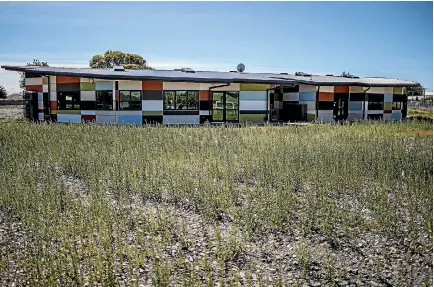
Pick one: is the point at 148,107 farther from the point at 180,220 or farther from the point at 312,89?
the point at 180,220

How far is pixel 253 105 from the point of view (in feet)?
80.3

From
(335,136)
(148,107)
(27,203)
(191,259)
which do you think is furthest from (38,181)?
(148,107)

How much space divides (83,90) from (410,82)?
74.2 ft

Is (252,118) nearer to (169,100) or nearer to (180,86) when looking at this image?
(180,86)

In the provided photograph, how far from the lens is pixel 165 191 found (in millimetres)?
8109

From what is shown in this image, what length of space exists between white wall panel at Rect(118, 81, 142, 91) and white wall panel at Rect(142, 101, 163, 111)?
0.94 meters

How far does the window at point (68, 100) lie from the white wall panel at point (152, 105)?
151 inches

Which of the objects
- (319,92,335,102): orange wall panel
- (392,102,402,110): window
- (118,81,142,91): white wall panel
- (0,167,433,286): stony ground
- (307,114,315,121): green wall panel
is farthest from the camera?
(392,102,402,110): window

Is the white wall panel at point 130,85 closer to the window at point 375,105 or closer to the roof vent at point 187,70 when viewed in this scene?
the roof vent at point 187,70

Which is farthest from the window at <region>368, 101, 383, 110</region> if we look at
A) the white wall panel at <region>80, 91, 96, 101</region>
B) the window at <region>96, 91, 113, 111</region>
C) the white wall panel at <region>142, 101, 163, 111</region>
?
the white wall panel at <region>80, 91, 96, 101</region>

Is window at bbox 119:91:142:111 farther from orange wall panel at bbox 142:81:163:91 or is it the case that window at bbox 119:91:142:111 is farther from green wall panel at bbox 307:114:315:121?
green wall panel at bbox 307:114:315:121

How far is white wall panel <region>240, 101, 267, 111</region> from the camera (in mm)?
24375

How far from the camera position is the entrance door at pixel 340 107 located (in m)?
27.8

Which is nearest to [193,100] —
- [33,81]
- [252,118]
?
[252,118]
